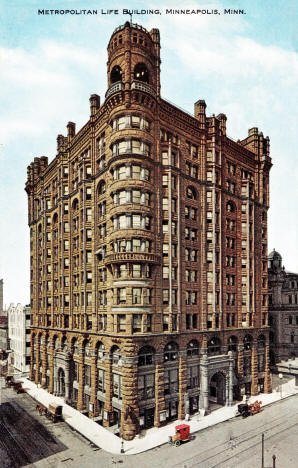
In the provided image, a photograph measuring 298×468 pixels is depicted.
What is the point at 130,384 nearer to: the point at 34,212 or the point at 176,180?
the point at 176,180

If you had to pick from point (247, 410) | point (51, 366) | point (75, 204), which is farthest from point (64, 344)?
point (247, 410)

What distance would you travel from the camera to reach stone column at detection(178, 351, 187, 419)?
42.6 metres

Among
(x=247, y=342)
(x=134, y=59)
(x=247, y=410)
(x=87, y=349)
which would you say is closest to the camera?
(x=134, y=59)

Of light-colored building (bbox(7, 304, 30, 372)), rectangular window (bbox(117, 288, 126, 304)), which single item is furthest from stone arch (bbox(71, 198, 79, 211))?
light-colored building (bbox(7, 304, 30, 372))

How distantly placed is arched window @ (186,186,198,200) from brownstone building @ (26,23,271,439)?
0.15 meters

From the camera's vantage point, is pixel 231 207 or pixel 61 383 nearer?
pixel 61 383

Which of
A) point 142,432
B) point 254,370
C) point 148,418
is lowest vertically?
point 142,432

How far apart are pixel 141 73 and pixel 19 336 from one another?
6241cm

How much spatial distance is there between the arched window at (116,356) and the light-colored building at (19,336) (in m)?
40.1

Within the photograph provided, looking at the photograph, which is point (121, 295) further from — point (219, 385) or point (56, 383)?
point (56, 383)

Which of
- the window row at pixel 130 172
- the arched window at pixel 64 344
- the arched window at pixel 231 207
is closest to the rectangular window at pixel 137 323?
the window row at pixel 130 172

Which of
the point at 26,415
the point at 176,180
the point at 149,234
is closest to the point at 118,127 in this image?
the point at 176,180

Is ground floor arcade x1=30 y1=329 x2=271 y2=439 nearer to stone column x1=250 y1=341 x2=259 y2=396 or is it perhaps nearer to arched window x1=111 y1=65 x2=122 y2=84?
stone column x1=250 y1=341 x2=259 y2=396

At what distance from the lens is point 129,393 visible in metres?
38.0
